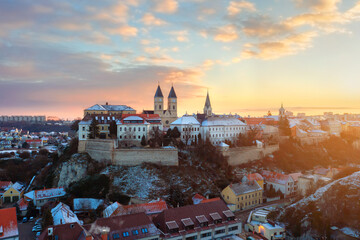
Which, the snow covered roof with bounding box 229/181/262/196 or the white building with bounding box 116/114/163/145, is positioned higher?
the white building with bounding box 116/114/163/145

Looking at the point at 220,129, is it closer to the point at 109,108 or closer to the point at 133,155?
the point at 133,155

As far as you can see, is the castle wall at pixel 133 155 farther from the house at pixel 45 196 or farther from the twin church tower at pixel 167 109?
the twin church tower at pixel 167 109

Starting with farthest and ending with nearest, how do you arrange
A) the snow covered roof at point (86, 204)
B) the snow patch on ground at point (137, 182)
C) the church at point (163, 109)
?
the church at point (163, 109) → the snow patch on ground at point (137, 182) → the snow covered roof at point (86, 204)

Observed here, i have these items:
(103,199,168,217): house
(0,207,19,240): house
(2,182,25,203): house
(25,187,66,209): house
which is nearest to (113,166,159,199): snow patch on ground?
(103,199,168,217): house

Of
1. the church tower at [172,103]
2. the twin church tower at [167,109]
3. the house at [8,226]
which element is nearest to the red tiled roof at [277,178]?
the twin church tower at [167,109]

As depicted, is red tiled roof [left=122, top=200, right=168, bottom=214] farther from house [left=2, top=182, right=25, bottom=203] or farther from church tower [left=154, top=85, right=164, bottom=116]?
church tower [left=154, top=85, right=164, bottom=116]
